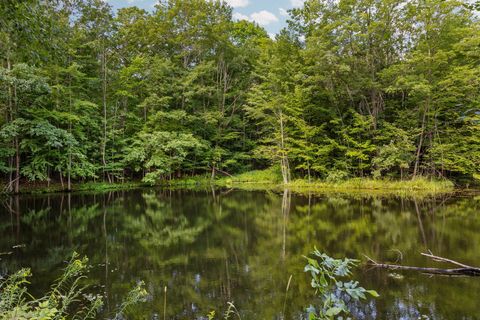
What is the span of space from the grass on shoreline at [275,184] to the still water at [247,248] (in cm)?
355

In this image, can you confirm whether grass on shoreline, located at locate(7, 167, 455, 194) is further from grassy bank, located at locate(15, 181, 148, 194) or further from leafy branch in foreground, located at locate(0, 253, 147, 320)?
leafy branch in foreground, located at locate(0, 253, 147, 320)

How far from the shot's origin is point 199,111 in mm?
26688

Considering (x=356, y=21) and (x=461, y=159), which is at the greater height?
(x=356, y=21)

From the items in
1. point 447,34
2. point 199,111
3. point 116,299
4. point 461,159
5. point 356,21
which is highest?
point 356,21

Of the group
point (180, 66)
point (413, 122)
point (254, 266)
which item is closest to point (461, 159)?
point (413, 122)

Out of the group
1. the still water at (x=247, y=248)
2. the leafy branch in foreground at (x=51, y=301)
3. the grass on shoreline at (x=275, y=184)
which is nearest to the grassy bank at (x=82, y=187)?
the grass on shoreline at (x=275, y=184)

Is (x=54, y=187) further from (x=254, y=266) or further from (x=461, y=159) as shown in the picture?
(x=461, y=159)

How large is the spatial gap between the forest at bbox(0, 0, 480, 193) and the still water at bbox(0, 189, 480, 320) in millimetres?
6244

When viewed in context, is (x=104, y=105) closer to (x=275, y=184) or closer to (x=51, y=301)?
(x=275, y=184)

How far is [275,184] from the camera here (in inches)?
926

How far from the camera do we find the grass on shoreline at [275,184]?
17375 mm

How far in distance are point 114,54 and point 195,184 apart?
1164 cm

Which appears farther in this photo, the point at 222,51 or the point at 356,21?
the point at 222,51

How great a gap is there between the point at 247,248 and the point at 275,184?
53.7 feet
